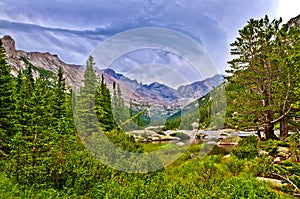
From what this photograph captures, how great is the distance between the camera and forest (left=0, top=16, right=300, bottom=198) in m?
7.40

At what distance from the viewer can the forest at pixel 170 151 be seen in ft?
24.3

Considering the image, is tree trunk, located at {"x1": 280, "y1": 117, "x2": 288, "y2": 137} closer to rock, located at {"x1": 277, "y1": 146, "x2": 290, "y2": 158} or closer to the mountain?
rock, located at {"x1": 277, "y1": 146, "x2": 290, "y2": 158}

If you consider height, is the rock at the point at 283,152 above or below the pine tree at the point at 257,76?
below

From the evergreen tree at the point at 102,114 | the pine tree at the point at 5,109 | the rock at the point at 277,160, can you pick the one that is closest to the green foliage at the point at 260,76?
the rock at the point at 277,160

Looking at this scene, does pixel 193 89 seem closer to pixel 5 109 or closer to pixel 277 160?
pixel 277 160

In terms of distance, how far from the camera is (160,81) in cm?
1232

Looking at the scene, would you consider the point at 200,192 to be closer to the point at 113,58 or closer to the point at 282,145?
the point at 113,58

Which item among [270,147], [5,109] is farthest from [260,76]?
[5,109]

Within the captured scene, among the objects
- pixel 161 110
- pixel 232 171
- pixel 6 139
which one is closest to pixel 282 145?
pixel 232 171

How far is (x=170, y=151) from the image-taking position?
15.2 meters

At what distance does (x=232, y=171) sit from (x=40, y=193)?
28.3 feet

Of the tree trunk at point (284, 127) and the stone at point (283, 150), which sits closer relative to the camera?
the stone at point (283, 150)

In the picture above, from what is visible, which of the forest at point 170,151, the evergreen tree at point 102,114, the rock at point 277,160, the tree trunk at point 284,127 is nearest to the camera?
the forest at point 170,151

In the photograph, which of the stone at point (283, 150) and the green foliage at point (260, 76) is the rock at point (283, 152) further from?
the green foliage at point (260, 76)
